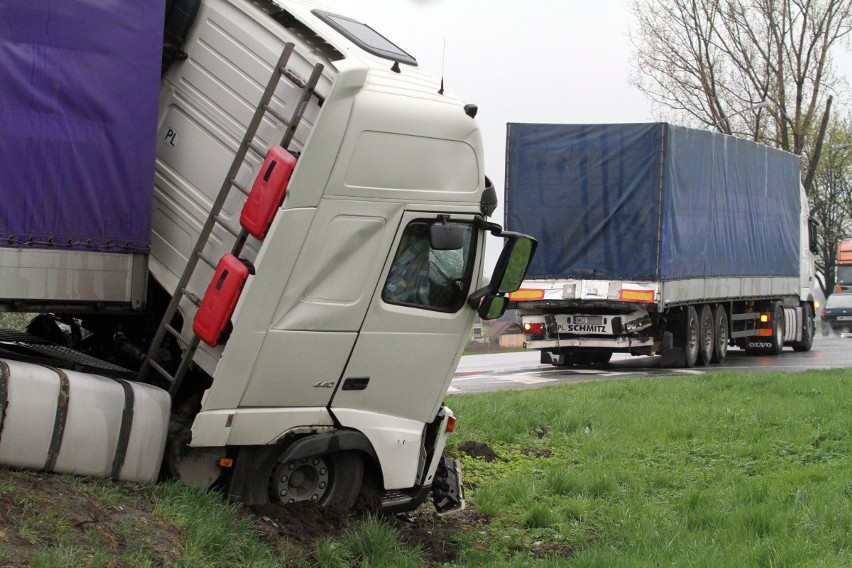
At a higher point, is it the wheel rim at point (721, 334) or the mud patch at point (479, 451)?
the wheel rim at point (721, 334)

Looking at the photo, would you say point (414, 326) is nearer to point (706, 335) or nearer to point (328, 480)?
point (328, 480)

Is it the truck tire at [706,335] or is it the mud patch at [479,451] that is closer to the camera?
the mud patch at [479,451]

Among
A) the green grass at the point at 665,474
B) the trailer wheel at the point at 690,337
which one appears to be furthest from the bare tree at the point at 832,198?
the green grass at the point at 665,474

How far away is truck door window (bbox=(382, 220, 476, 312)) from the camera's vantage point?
22.9 feet

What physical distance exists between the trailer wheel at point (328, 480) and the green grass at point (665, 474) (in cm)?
84

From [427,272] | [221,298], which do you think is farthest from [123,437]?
[427,272]

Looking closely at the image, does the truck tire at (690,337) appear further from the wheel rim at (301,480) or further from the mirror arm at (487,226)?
the wheel rim at (301,480)

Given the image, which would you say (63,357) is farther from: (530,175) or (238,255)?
(530,175)

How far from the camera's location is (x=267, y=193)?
20.6ft

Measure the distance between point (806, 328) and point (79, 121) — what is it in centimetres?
2382

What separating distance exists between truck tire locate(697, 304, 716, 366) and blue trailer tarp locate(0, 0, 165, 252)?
15752mm

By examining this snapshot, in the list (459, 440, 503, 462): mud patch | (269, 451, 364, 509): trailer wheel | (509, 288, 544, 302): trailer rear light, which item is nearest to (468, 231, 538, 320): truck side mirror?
(269, 451, 364, 509): trailer wheel

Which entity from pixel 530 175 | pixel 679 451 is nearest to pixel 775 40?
pixel 530 175

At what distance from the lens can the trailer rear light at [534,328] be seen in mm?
19359
